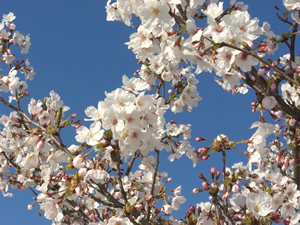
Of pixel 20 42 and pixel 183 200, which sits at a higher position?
pixel 20 42

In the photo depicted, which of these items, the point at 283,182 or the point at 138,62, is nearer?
the point at 283,182

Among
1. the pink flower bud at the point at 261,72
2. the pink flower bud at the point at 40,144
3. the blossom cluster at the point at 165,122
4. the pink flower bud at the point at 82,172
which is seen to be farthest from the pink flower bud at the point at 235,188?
the pink flower bud at the point at 40,144

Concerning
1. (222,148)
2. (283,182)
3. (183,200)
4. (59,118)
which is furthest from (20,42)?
(283,182)

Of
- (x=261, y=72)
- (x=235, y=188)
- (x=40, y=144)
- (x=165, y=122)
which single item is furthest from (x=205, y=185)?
(x=40, y=144)

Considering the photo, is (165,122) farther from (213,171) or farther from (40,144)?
(40,144)

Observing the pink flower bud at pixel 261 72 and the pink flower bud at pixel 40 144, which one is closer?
the pink flower bud at pixel 40 144

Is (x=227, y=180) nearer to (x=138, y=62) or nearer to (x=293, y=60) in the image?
(x=293, y=60)

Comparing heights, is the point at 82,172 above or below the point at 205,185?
above

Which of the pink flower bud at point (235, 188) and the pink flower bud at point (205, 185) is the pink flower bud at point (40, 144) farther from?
the pink flower bud at point (235, 188)

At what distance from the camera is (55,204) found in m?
2.51

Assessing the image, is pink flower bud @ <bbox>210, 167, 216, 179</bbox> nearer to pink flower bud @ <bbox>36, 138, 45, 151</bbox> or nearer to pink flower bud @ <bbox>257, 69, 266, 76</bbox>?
pink flower bud @ <bbox>257, 69, 266, 76</bbox>

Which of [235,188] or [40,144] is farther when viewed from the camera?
[40,144]

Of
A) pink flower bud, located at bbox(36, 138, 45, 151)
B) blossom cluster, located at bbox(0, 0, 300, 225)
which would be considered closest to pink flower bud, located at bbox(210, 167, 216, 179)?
blossom cluster, located at bbox(0, 0, 300, 225)

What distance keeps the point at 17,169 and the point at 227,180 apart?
4.49 meters
